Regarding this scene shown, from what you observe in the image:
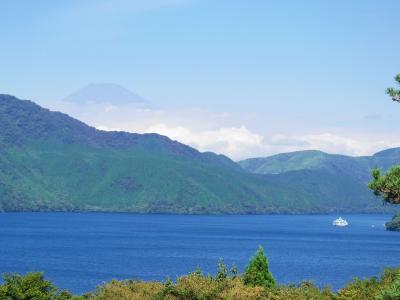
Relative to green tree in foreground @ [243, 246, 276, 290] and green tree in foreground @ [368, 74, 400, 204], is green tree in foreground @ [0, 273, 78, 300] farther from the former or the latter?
green tree in foreground @ [368, 74, 400, 204]

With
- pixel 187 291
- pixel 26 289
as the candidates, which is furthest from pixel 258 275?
pixel 26 289

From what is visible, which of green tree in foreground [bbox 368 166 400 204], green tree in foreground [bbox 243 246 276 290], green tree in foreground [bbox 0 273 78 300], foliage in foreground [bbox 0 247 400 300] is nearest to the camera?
green tree in foreground [bbox 368 166 400 204]

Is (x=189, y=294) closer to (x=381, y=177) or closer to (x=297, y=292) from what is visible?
(x=297, y=292)

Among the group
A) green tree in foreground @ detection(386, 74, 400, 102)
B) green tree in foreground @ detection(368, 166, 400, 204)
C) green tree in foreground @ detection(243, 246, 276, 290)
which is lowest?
green tree in foreground @ detection(243, 246, 276, 290)

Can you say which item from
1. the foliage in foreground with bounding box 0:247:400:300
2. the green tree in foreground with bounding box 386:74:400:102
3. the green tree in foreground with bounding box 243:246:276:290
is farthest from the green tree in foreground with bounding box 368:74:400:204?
the green tree in foreground with bounding box 243:246:276:290

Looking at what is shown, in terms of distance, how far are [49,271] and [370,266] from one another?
302 feet

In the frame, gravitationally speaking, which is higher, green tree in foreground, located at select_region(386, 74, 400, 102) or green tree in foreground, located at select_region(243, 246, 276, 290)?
green tree in foreground, located at select_region(386, 74, 400, 102)

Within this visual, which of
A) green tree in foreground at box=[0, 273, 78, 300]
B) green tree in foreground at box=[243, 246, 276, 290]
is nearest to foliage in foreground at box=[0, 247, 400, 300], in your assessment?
green tree in foreground at box=[0, 273, 78, 300]

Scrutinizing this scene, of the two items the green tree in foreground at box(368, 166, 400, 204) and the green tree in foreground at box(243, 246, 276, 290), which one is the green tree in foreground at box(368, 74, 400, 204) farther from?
the green tree in foreground at box(243, 246, 276, 290)

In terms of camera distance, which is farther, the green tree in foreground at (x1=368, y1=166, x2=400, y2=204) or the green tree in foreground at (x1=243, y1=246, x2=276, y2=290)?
the green tree in foreground at (x1=243, y1=246, x2=276, y2=290)

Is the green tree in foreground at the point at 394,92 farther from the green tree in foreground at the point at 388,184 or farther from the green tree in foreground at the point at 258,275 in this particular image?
the green tree in foreground at the point at 258,275

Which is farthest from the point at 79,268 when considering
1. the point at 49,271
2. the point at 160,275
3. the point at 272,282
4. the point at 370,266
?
the point at 272,282

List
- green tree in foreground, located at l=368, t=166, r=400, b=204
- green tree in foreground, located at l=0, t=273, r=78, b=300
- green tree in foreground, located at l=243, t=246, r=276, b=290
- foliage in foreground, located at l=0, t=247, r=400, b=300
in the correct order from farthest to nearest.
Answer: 1. green tree in foreground, located at l=243, t=246, r=276, b=290
2. green tree in foreground, located at l=0, t=273, r=78, b=300
3. foliage in foreground, located at l=0, t=247, r=400, b=300
4. green tree in foreground, located at l=368, t=166, r=400, b=204

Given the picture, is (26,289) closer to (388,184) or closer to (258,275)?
(258,275)
